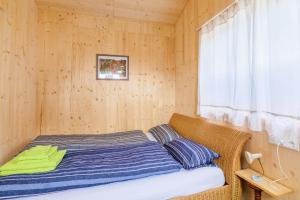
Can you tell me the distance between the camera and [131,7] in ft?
10.2

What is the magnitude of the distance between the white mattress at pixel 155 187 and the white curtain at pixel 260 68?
23.3 inches

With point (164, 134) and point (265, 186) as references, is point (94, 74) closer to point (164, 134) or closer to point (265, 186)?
point (164, 134)

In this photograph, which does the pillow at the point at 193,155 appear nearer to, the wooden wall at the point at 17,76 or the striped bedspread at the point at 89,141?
the striped bedspread at the point at 89,141

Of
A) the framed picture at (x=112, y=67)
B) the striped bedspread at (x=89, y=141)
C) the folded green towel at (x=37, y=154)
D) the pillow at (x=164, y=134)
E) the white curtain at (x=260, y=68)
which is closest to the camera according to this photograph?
the white curtain at (x=260, y=68)

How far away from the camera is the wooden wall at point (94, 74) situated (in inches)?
119

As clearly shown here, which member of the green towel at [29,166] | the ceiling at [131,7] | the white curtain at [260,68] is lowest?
the green towel at [29,166]

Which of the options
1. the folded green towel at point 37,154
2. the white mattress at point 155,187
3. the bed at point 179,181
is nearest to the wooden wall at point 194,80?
the bed at point 179,181

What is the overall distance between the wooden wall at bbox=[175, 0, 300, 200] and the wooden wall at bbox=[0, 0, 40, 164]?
93.7 inches

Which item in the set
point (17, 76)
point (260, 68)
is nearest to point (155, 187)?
point (260, 68)

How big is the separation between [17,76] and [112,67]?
1.45m

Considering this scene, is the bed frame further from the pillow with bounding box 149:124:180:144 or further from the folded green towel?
the folded green towel

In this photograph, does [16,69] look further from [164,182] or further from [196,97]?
[196,97]

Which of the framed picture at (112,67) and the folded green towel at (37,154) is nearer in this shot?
the folded green towel at (37,154)

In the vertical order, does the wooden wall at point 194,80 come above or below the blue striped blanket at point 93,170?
above
